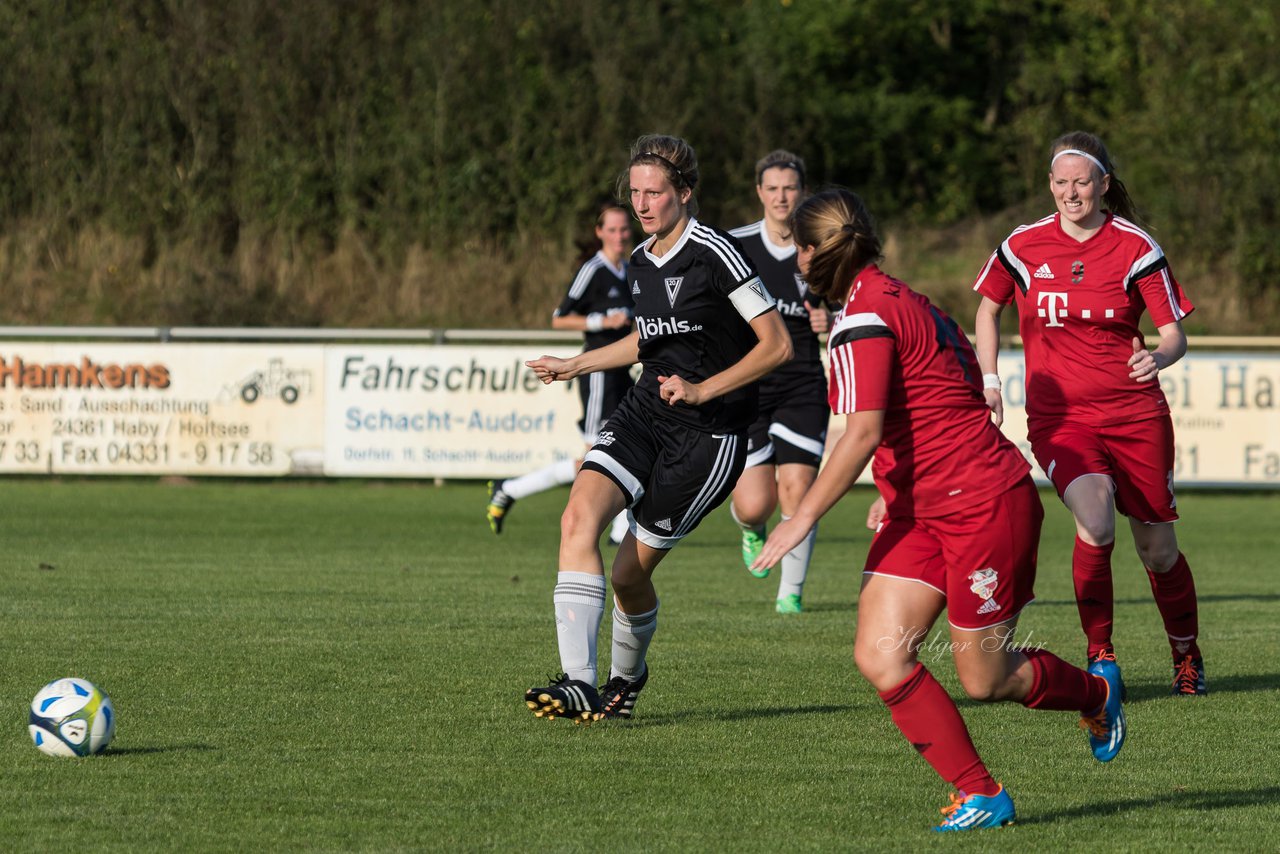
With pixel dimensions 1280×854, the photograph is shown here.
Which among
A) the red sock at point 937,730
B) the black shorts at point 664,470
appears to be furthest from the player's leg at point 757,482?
the red sock at point 937,730

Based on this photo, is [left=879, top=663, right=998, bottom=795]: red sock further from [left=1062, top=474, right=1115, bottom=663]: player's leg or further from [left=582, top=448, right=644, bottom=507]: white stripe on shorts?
[left=1062, top=474, right=1115, bottom=663]: player's leg

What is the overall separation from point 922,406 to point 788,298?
449cm

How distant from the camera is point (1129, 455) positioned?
23.0 ft

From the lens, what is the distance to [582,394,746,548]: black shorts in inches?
248

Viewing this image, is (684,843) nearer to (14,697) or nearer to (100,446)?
(14,697)

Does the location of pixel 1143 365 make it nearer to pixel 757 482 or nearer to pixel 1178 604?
pixel 1178 604

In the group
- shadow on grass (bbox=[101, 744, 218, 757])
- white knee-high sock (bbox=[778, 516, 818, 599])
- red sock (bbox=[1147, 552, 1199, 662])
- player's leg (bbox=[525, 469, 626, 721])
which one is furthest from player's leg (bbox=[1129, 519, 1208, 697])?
Answer: shadow on grass (bbox=[101, 744, 218, 757])

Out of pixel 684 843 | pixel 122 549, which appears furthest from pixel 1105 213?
pixel 122 549

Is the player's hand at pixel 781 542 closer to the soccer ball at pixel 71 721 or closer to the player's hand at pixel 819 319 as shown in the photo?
the soccer ball at pixel 71 721

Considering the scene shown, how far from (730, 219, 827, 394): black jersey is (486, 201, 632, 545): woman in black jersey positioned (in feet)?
9.28

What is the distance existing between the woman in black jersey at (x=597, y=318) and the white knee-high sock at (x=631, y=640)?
586 centimetres

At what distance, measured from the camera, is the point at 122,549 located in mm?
11859

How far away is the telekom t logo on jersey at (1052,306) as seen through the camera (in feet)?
23.0

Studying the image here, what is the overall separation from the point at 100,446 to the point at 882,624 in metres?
13.4
